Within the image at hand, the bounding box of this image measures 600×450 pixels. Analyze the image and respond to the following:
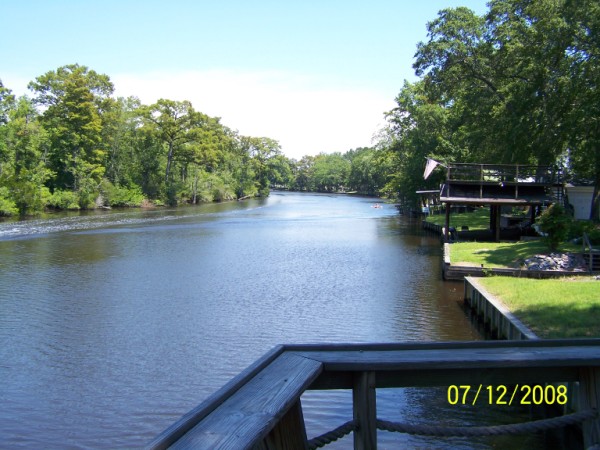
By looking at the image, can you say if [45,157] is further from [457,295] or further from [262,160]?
[262,160]

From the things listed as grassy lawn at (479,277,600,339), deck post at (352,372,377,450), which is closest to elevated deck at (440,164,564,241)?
grassy lawn at (479,277,600,339)

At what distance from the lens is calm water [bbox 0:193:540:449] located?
9.61 metres

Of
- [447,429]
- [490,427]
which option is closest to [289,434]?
[447,429]

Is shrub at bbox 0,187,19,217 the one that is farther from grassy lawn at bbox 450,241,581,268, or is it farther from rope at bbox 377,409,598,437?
rope at bbox 377,409,598,437

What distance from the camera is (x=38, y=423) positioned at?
9.40 meters

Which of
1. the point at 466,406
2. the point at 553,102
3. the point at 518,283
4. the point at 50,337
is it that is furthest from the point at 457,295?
the point at 553,102

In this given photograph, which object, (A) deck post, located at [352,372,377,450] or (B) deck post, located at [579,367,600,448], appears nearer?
(A) deck post, located at [352,372,377,450]

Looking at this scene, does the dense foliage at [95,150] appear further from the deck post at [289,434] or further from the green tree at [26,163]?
the deck post at [289,434]

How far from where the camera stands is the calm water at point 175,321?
961cm

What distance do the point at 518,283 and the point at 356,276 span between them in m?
8.22

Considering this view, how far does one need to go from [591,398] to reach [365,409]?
57.4 inches

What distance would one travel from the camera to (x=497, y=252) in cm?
2394

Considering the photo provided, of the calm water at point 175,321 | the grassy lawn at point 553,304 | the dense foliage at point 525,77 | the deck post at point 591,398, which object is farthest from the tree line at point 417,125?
the deck post at point 591,398

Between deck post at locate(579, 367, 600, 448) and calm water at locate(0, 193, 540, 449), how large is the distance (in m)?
5.18
